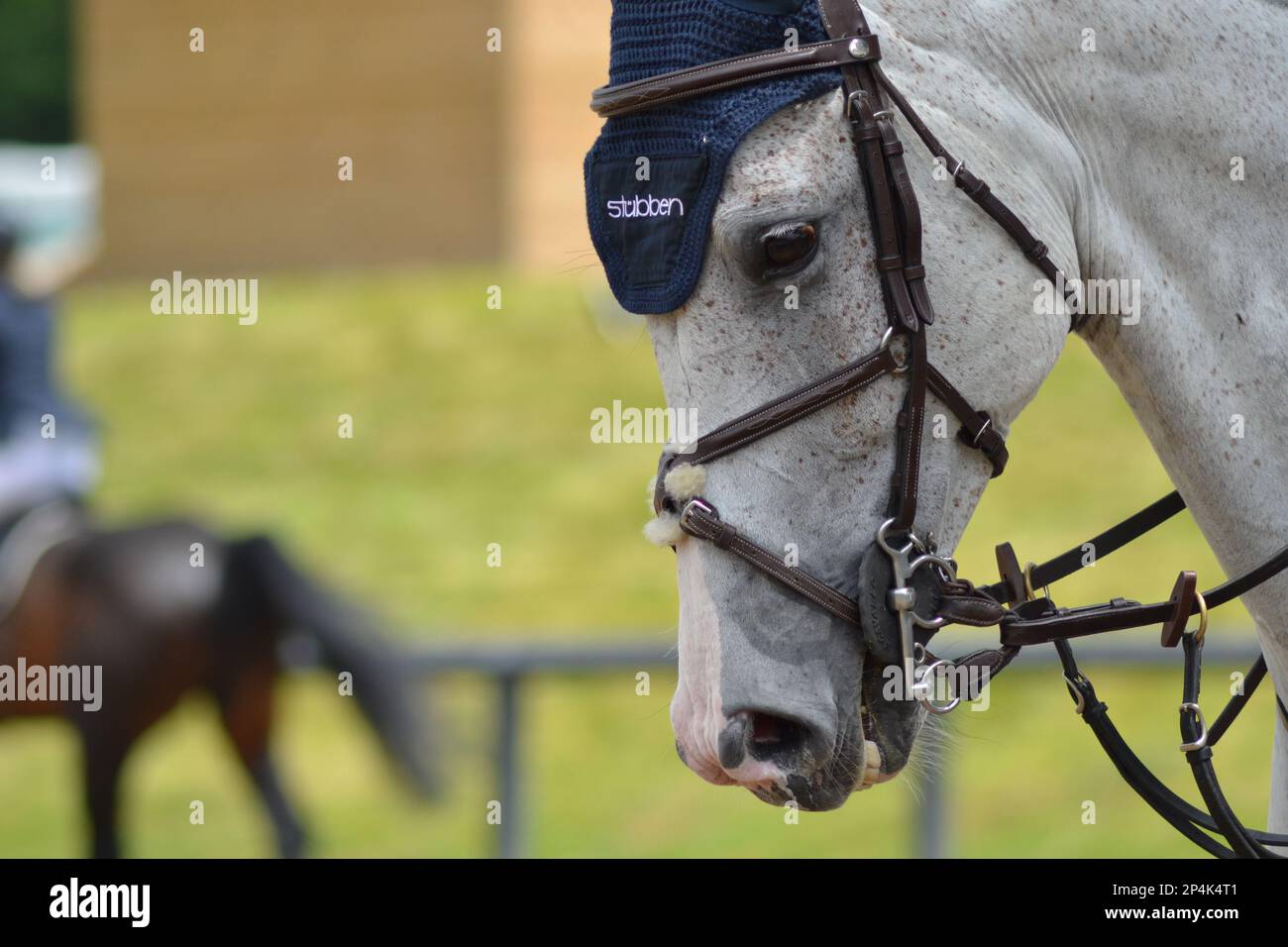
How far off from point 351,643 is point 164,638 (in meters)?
1.00

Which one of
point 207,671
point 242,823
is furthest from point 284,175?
point 207,671

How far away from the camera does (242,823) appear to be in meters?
9.62

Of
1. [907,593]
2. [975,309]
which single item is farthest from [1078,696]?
[975,309]

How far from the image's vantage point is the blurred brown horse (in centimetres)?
741

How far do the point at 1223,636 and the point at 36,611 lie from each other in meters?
5.57

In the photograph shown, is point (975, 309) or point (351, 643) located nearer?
point (975, 309)

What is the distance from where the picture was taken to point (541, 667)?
6398mm

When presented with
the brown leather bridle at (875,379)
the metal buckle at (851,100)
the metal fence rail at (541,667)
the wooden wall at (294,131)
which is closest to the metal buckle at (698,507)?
the brown leather bridle at (875,379)

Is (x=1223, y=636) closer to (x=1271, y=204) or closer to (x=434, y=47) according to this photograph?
(x=1271, y=204)

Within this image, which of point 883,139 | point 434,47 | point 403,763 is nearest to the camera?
point 883,139

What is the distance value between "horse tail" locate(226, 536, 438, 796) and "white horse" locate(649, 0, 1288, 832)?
15.8 feet

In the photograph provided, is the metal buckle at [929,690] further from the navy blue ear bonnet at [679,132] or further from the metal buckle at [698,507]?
the navy blue ear bonnet at [679,132]

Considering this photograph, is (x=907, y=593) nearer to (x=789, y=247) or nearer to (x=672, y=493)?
(x=672, y=493)

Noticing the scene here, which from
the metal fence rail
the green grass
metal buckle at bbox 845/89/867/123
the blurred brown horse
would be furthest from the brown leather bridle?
the blurred brown horse
